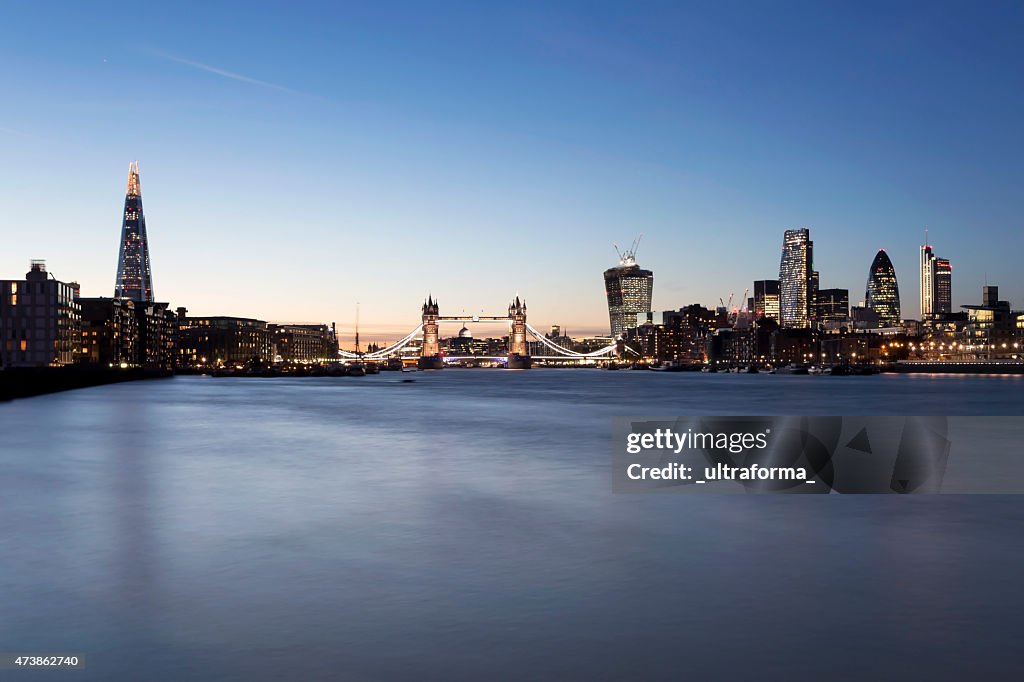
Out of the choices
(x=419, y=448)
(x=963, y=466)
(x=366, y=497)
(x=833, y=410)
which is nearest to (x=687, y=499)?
(x=366, y=497)

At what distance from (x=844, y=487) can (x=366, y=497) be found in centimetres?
1156

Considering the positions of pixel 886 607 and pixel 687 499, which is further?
pixel 687 499

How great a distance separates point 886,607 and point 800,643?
6.92 ft

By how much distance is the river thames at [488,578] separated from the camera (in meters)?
9.05

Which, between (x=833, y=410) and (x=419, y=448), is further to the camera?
(x=833, y=410)

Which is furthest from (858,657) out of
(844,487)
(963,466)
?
(963,466)

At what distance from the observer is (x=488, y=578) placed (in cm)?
1265

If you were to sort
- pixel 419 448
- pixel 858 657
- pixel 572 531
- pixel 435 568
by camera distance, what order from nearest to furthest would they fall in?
1. pixel 858 657
2. pixel 435 568
3. pixel 572 531
4. pixel 419 448

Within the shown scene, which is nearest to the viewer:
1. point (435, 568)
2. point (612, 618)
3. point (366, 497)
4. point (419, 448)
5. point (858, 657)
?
point (858, 657)

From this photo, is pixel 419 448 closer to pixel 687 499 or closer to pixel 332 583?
pixel 687 499

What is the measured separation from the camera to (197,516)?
1822cm

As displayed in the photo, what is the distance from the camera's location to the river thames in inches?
356

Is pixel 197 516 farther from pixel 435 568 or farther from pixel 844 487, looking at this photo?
pixel 844 487

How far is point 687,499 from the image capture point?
63.2 ft
